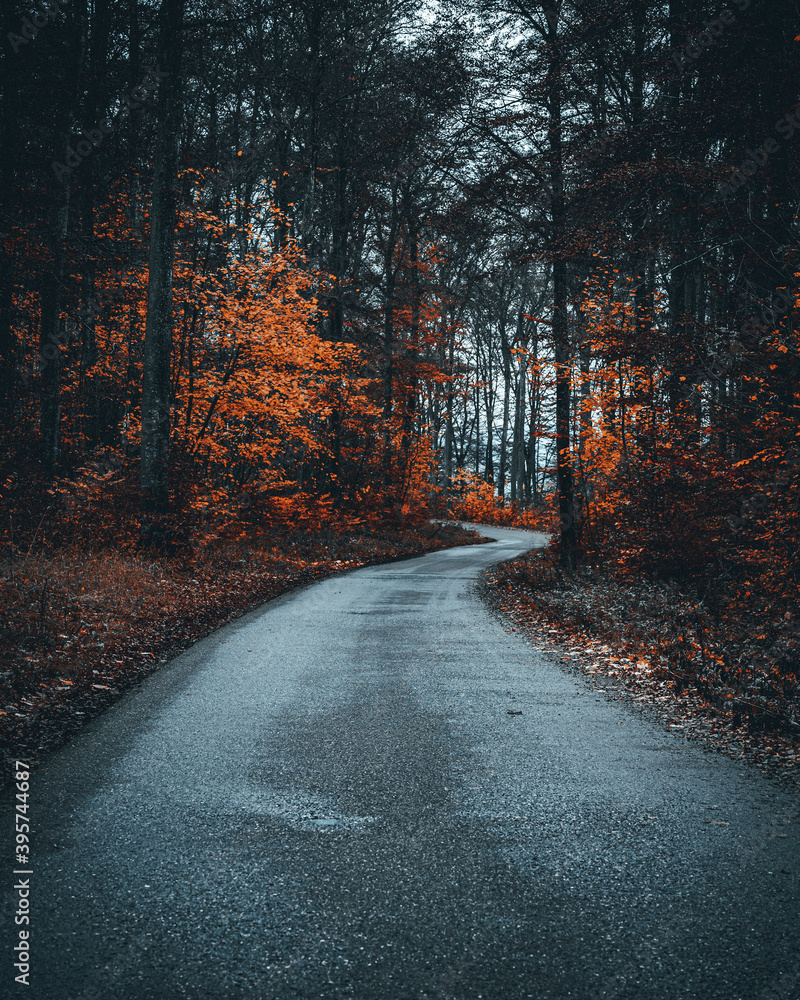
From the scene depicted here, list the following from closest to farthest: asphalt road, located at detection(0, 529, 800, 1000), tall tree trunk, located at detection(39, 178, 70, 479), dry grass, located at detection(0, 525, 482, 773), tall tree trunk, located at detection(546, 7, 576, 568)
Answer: asphalt road, located at detection(0, 529, 800, 1000) < dry grass, located at detection(0, 525, 482, 773) < tall tree trunk, located at detection(546, 7, 576, 568) < tall tree trunk, located at detection(39, 178, 70, 479)

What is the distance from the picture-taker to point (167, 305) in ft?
45.2

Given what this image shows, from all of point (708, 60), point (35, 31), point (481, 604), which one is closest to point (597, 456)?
point (481, 604)

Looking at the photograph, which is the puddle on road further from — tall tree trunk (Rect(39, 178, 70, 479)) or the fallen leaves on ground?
tall tree trunk (Rect(39, 178, 70, 479))

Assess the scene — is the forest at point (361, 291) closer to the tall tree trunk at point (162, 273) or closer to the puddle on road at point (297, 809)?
the tall tree trunk at point (162, 273)

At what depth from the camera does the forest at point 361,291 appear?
26.1 ft

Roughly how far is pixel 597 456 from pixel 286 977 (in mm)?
13843

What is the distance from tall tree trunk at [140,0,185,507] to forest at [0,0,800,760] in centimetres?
6

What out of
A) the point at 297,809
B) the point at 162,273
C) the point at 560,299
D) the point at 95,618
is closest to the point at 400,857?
the point at 297,809

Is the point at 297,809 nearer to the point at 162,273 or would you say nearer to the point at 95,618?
the point at 95,618

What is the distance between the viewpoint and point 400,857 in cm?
324

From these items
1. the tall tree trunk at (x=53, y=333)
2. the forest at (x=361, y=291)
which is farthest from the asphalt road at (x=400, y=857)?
the tall tree trunk at (x=53, y=333)

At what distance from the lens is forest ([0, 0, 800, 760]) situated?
796 cm

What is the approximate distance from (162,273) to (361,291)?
1256 cm

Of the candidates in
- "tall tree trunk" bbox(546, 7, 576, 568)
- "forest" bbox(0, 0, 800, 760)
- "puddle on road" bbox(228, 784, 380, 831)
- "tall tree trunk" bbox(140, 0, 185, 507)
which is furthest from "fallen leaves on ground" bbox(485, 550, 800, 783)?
"tall tree trunk" bbox(140, 0, 185, 507)
